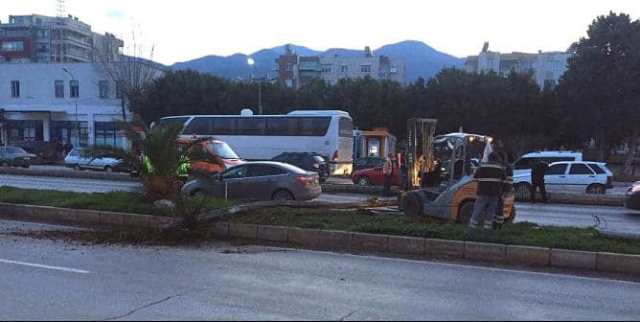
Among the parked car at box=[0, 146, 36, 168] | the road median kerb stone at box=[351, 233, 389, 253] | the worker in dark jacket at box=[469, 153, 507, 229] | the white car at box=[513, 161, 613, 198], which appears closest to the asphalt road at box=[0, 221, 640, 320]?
the road median kerb stone at box=[351, 233, 389, 253]

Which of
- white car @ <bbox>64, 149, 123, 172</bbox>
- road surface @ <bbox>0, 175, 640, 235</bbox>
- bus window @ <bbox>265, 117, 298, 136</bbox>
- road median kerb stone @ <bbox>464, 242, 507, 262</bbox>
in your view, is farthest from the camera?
white car @ <bbox>64, 149, 123, 172</bbox>

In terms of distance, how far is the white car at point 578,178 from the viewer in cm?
2172

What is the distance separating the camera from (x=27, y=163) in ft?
123

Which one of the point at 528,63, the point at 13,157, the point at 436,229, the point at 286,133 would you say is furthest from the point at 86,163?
the point at 528,63

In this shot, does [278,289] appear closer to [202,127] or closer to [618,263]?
[618,263]

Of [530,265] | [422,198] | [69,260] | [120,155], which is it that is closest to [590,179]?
[422,198]

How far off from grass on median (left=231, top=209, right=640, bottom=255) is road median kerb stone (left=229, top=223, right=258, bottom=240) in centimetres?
31

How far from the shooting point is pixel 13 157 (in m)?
36.8

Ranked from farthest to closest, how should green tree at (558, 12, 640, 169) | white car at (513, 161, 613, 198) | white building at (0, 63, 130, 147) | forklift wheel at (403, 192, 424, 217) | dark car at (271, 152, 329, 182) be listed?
white building at (0, 63, 130, 147), green tree at (558, 12, 640, 169), dark car at (271, 152, 329, 182), white car at (513, 161, 613, 198), forklift wheel at (403, 192, 424, 217)

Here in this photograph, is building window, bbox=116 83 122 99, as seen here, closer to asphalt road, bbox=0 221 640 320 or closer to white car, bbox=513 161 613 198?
white car, bbox=513 161 613 198

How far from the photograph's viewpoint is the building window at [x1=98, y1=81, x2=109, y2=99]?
182ft

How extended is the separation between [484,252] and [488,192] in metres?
1.53

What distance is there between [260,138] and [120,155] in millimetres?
20647

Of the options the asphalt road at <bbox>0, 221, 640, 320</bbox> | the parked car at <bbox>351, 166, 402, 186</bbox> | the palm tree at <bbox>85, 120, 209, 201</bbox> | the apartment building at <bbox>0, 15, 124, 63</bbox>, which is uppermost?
the apartment building at <bbox>0, 15, 124, 63</bbox>
